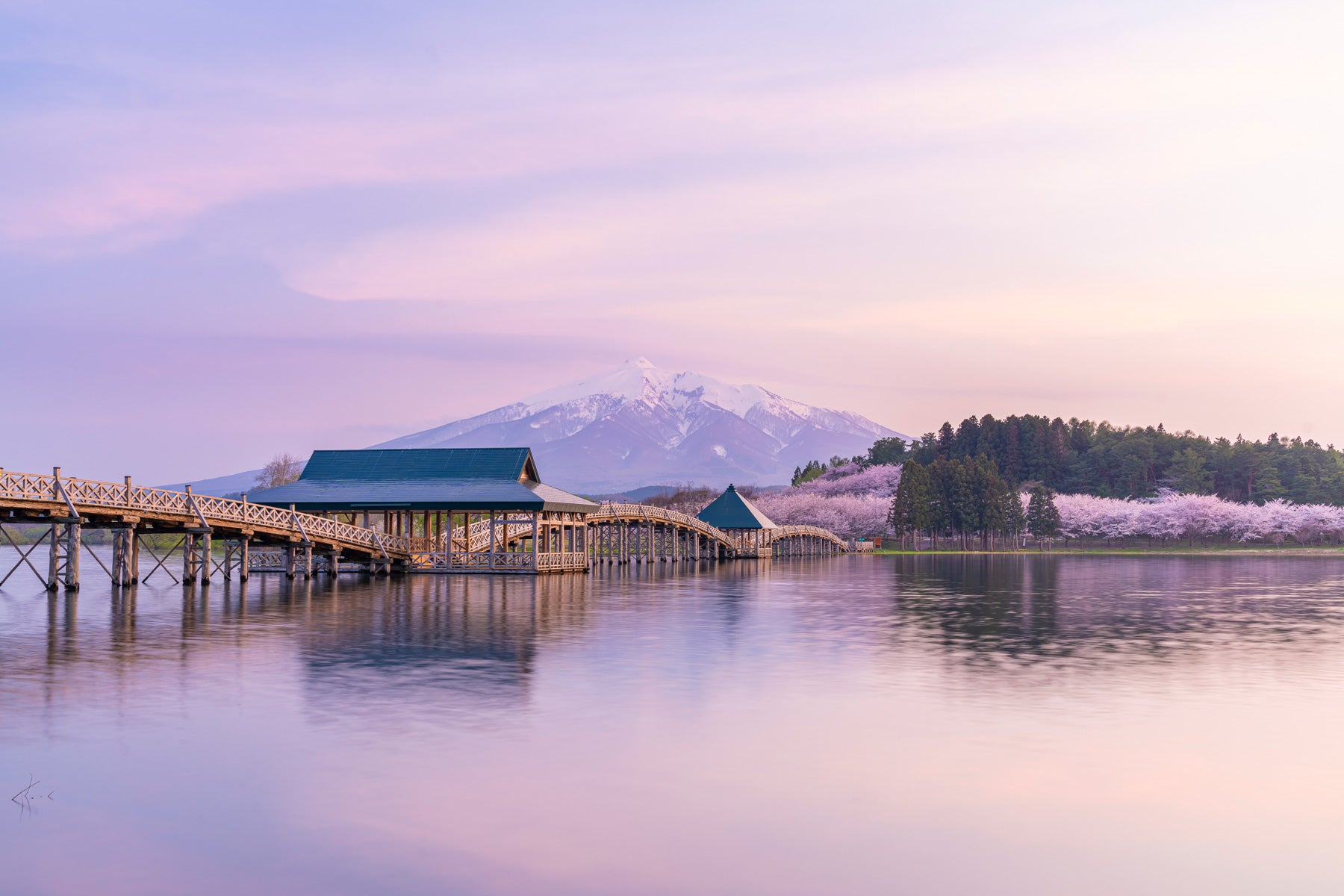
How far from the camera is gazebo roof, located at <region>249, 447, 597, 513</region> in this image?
60.2m

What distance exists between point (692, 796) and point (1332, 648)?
2313cm

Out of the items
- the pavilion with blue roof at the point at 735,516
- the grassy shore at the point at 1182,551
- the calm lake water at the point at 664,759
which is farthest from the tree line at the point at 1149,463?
the calm lake water at the point at 664,759

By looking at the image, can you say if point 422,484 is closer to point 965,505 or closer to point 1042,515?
point 965,505

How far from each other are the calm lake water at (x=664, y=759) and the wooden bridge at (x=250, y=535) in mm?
11417

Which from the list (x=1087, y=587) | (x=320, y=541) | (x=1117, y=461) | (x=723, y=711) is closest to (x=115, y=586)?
(x=320, y=541)

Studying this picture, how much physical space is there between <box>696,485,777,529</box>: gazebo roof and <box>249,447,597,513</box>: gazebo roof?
37.9m

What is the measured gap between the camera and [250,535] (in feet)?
179

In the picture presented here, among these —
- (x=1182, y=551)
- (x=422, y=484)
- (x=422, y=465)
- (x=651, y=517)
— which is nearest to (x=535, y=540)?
(x=422, y=484)

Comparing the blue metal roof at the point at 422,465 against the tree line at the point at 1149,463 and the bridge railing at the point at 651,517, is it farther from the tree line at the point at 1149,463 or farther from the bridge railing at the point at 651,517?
the tree line at the point at 1149,463

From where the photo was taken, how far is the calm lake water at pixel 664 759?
36.4ft

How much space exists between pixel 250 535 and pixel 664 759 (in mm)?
42974

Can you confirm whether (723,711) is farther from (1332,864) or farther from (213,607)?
(213,607)

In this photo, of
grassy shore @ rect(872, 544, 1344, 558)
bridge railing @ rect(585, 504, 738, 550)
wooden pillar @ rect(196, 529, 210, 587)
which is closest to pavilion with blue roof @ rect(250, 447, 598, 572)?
bridge railing @ rect(585, 504, 738, 550)

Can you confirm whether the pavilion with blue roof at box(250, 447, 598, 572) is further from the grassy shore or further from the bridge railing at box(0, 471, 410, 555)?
the grassy shore
